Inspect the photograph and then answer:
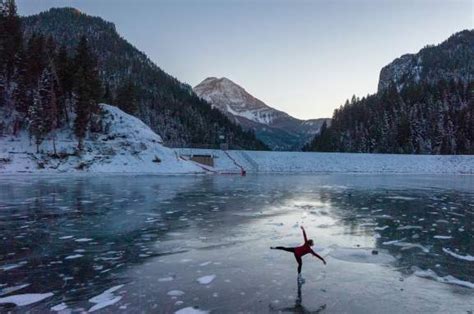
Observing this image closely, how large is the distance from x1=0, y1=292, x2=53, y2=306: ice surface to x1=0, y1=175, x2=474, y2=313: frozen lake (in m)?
0.03

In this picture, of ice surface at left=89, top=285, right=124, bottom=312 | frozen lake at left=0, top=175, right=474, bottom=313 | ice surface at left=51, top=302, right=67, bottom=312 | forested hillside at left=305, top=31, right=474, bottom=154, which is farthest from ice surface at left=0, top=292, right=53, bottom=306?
forested hillside at left=305, top=31, right=474, bottom=154

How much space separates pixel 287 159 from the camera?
68.4m

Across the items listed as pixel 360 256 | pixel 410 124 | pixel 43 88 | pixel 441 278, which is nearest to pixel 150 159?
pixel 43 88

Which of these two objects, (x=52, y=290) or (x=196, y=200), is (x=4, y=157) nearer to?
(x=196, y=200)

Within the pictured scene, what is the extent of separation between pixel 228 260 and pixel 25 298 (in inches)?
178

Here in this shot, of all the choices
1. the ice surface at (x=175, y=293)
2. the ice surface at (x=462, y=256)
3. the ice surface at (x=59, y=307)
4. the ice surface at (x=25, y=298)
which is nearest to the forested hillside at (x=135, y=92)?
the ice surface at (x=25, y=298)

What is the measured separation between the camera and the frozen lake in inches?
265

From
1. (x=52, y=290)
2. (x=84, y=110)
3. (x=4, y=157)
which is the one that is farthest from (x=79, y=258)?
(x=84, y=110)

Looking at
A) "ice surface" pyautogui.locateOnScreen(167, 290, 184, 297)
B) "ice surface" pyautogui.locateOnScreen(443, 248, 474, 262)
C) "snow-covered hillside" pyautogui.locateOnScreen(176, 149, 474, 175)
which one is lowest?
"ice surface" pyautogui.locateOnScreen(167, 290, 184, 297)

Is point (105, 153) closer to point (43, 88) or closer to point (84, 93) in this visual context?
point (84, 93)

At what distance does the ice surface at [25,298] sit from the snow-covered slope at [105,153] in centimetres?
4101

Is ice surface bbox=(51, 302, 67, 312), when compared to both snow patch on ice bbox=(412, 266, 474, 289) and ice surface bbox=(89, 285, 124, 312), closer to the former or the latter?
ice surface bbox=(89, 285, 124, 312)

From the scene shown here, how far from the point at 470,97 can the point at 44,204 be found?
420ft

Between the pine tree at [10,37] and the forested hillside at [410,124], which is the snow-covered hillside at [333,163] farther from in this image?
the pine tree at [10,37]
